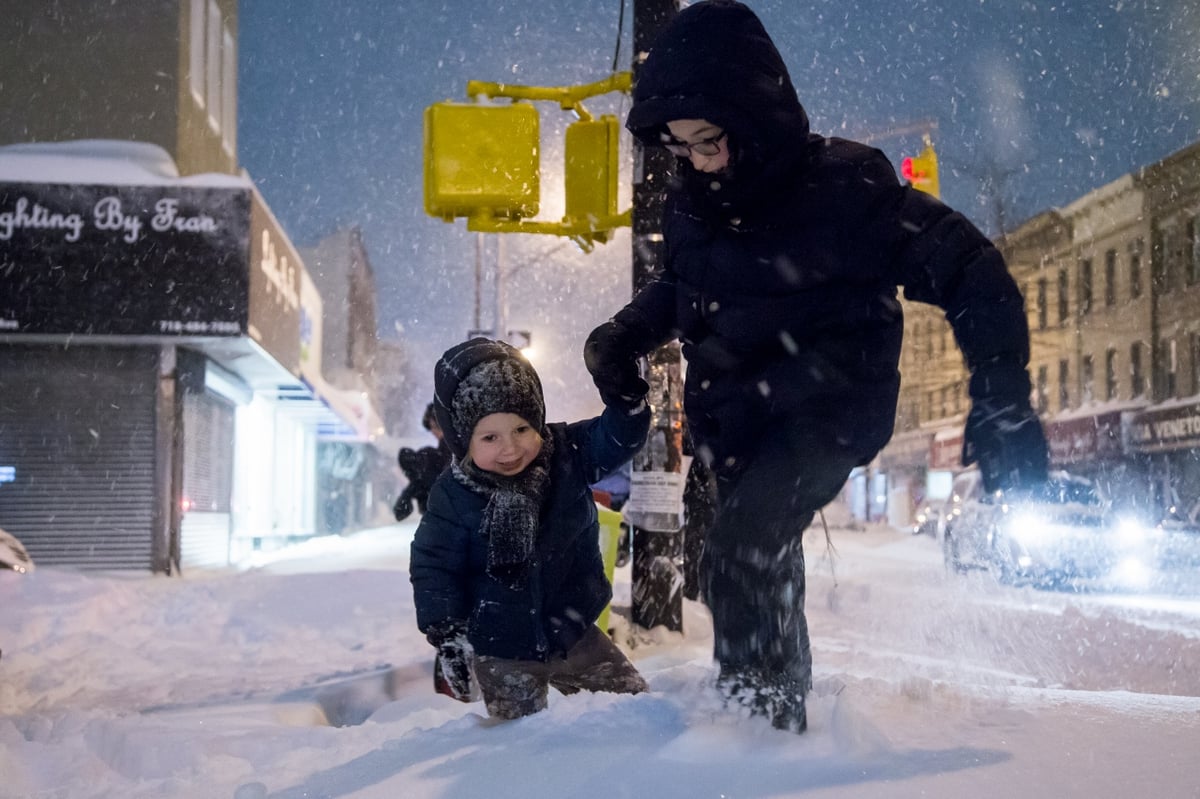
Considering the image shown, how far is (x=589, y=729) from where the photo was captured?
91.4 inches

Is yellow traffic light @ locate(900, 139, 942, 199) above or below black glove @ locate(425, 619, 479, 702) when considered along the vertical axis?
above

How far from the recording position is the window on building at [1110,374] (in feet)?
102

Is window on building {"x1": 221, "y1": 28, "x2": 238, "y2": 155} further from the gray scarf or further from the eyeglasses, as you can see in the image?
the eyeglasses

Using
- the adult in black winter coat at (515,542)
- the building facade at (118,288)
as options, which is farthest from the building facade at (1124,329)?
the adult in black winter coat at (515,542)

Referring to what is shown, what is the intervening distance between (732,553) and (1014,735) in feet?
2.28

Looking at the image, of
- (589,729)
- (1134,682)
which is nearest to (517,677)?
(589,729)

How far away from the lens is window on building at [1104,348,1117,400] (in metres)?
31.0

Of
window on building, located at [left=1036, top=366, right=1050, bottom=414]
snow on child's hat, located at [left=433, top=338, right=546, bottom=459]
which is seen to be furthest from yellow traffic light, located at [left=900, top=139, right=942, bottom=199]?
window on building, located at [left=1036, top=366, right=1050, bottom=414]

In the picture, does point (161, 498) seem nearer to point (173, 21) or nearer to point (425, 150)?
point (173, 21)

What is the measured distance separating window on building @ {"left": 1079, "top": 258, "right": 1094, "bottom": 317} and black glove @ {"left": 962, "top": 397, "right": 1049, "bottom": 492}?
3337cm

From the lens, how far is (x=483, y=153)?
292 inches

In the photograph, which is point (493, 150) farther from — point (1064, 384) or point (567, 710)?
point (1064, 384)

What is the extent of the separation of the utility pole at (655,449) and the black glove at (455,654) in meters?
3.36

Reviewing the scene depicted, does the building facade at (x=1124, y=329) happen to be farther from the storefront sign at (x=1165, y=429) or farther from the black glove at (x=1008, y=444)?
the black glove at (x=1008, y=444)
